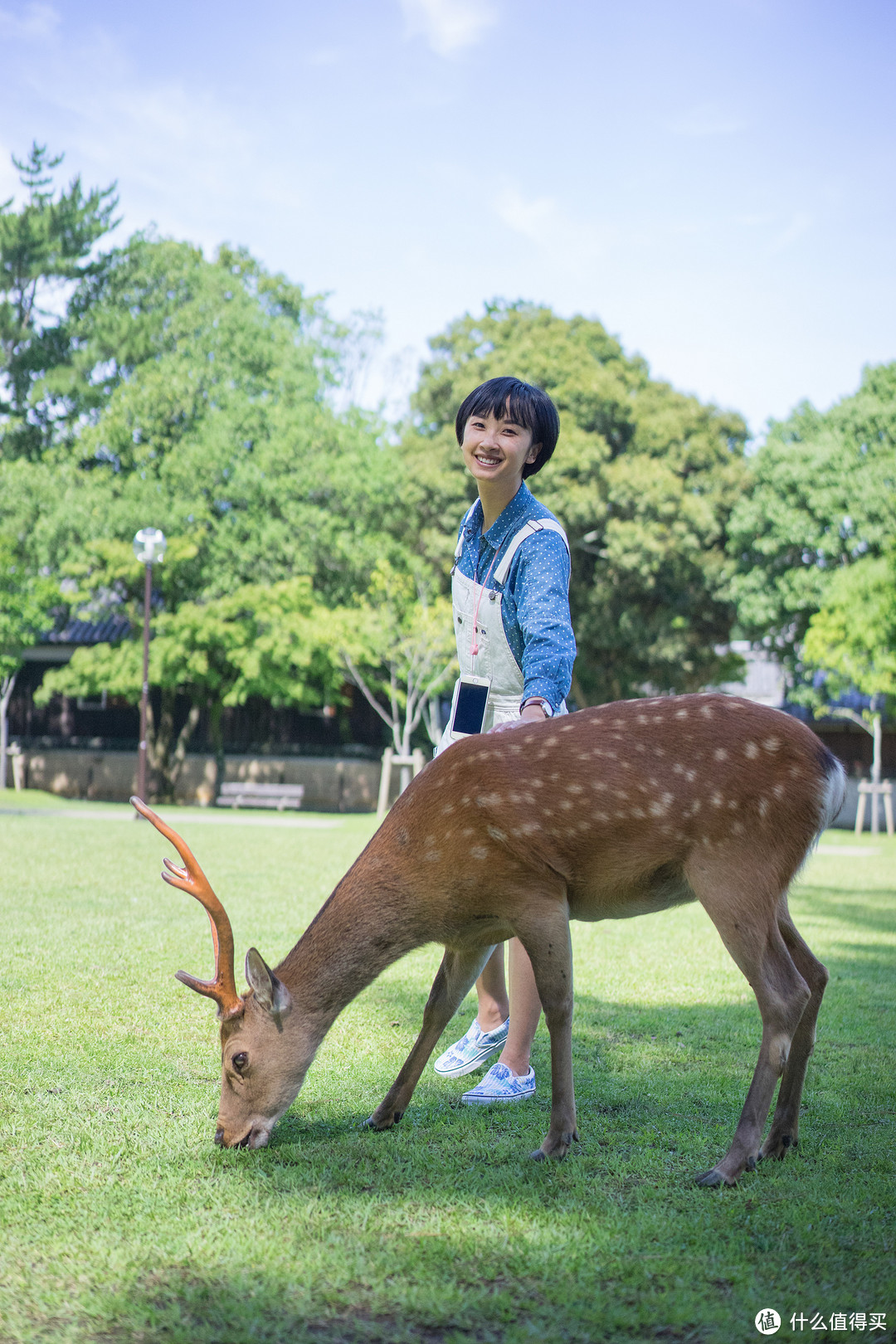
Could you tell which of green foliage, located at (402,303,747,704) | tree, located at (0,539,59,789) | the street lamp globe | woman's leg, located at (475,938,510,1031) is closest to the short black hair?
woman's leg, located at (475,938,510,1031)

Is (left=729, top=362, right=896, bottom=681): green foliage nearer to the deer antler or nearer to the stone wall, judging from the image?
the stone wall

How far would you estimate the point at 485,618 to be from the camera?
4.31 m

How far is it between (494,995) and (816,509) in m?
26.5

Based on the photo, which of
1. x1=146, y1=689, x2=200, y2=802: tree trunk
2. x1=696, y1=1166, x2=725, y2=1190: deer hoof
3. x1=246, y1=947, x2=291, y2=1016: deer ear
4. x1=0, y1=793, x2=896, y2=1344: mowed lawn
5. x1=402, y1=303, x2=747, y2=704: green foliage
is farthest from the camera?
x1=146, y1=689, x2=200, y2=802: tree trunk

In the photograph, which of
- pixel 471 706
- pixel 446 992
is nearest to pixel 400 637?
pixel 471 706

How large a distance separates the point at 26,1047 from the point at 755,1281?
9.95 ft

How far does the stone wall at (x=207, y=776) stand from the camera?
27766 millimetres

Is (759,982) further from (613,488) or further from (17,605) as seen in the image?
(613,488)

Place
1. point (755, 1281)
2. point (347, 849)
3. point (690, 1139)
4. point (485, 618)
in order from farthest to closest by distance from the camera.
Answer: point (347, 849), point (485, 618), point (690, 1139), point (755, 1281)

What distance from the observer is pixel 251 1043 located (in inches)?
135

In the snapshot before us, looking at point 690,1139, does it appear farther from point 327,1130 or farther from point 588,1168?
point 327,1130

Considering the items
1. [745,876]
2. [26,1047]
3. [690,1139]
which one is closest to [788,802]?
[745,876]

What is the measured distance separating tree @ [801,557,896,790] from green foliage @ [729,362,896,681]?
6.23 feet

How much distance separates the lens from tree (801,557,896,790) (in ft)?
80.0
